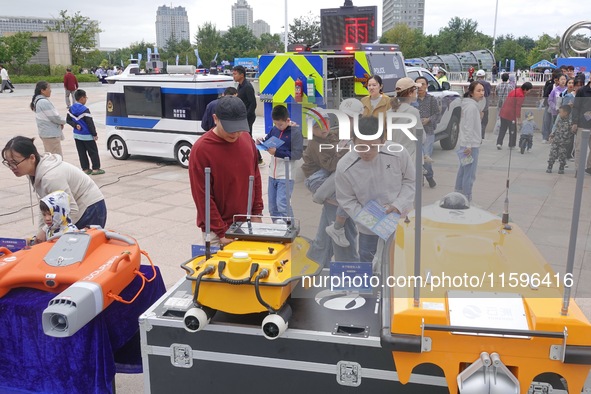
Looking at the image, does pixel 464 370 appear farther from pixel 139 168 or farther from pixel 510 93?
pixel 139 168

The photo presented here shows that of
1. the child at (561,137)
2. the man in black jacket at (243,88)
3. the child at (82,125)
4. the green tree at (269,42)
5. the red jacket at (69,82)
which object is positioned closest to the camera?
the child at (561,137)

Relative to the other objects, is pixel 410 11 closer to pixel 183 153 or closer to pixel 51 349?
pixel 183 153

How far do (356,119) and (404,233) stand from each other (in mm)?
537

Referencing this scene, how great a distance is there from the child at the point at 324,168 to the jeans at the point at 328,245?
0.02m

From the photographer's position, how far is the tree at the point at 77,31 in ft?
157

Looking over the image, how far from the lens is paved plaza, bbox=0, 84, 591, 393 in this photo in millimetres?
1982

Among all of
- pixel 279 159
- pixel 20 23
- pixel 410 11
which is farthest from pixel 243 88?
pixel 20 23

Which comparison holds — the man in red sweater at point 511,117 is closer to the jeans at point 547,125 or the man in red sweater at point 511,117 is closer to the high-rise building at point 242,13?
the jeans at point 547,125

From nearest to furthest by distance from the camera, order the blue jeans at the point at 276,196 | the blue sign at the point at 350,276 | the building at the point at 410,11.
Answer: the blue sign at the point at 350,276, the blue jeans at the point at 276,196, the building at the point at 410,11

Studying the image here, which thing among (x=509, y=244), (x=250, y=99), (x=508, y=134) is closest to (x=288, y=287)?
(x=509, y=244)

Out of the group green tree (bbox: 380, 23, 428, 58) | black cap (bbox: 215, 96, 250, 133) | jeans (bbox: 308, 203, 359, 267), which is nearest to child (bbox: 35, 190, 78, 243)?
black cap (bbox: 215, 96, 250, 133)

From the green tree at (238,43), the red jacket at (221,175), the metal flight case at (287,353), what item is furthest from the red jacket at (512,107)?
the green tree at (238,43)

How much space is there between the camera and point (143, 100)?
10156mm

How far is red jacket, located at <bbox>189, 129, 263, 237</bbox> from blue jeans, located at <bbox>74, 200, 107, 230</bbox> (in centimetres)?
88
